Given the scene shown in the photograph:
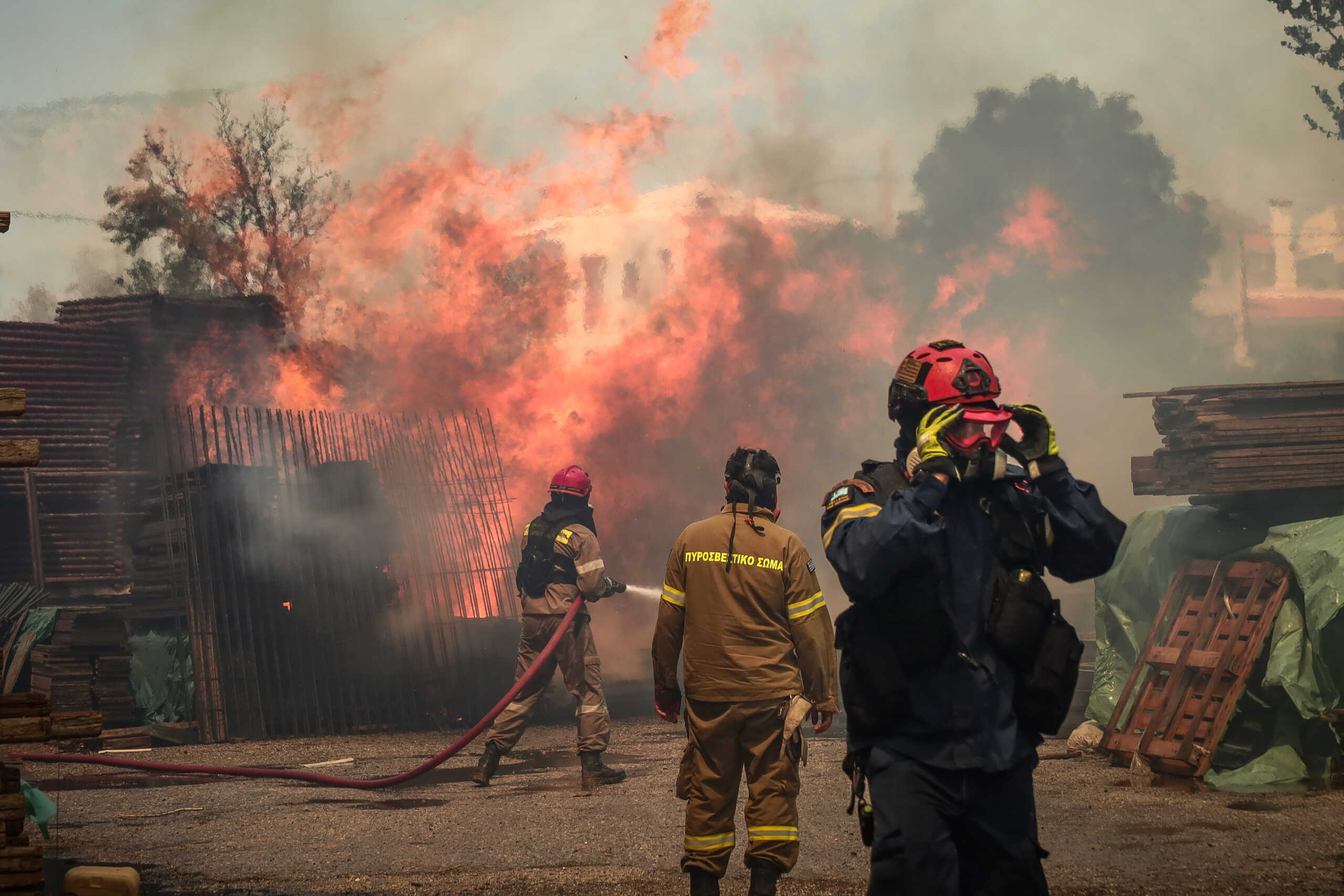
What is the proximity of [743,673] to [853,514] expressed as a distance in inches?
78.0

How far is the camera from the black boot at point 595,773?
851 centimetres

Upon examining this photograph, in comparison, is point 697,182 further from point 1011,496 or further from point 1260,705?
point 1011,496

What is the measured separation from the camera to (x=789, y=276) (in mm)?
22094

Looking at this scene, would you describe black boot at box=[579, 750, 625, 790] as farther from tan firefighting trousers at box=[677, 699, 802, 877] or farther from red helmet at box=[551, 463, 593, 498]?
tan firefighting trousers at box=[677, 699, 802, 877]

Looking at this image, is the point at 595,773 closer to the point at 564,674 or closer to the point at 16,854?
the point at 564,674

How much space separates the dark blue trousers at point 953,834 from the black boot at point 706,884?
174cm

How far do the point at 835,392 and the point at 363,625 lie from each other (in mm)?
12276

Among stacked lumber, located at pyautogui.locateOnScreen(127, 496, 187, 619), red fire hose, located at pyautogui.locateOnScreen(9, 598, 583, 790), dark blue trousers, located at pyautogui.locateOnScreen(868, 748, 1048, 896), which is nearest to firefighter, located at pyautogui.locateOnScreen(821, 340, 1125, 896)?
dark blue trousers, located at pyautogui.locateOnScreen(868, 748, 1048, 896)

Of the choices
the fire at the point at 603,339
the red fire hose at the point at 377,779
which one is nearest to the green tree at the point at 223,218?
the fire at the point at 603,339

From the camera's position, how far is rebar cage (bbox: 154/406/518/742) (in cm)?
1191

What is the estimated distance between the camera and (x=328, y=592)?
40.8 ft

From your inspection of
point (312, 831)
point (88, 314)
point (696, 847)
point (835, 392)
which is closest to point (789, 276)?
point (835, 392)

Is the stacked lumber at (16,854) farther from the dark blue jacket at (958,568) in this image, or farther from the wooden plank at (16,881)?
the dark blue jacket at (958,568)

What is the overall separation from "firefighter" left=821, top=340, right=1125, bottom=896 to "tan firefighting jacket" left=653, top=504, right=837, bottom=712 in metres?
1.82
